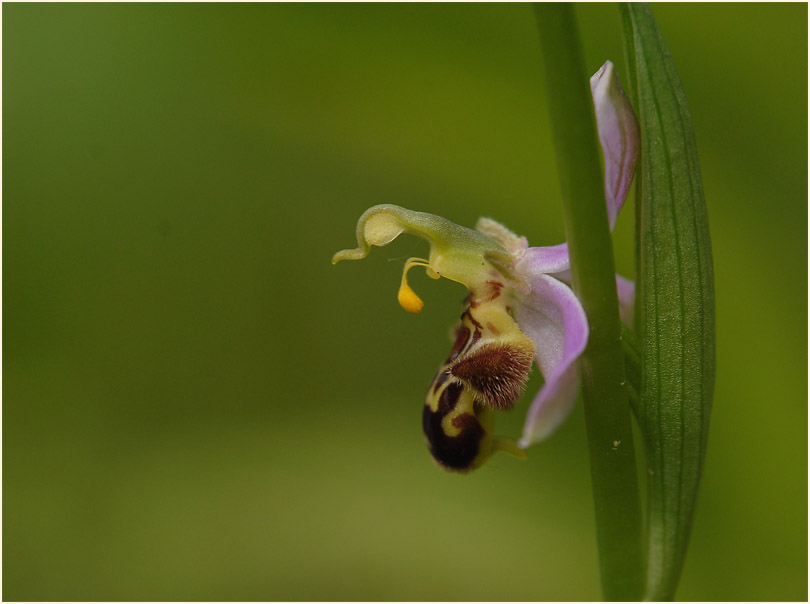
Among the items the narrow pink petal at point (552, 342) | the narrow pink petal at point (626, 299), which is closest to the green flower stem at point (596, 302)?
the narrow pink petal at point (552, 342)

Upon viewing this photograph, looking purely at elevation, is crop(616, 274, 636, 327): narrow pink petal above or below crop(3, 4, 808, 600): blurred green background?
below

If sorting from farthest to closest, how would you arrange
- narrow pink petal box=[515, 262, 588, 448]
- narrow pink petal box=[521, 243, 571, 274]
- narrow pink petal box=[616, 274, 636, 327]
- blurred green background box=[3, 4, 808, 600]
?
1. blurred green background box=[3, 4, 808, 600]
2. narrow pink petal box=[616, 274, 636, 327]
3. narrow pink petal box=[521, 243, 571, 274]
4. narrow pink petal box=[515, 262, 588, 448]

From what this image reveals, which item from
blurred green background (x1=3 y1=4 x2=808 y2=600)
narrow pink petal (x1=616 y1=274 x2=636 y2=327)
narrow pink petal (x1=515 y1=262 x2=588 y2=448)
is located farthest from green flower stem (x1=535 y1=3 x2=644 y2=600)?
blurred green background (x1=3 y1=4 x2=808 y2=600)

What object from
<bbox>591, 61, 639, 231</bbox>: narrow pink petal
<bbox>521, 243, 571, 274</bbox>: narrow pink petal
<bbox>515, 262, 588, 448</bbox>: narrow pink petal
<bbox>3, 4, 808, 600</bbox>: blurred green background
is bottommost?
<bbox>515, 262, 588, 448</bbox>: narrow pink petal

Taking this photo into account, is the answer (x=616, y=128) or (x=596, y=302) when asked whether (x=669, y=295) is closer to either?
(x=596, y=302)

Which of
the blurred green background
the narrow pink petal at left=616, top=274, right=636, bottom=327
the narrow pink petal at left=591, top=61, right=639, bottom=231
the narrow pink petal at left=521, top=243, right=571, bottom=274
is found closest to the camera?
the narrow pink petal at left=591, top=61, right=639, bottom=231

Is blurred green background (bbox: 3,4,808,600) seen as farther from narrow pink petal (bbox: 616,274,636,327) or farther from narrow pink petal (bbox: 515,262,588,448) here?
narrow pink petal (bbox: 515,262,588,448)

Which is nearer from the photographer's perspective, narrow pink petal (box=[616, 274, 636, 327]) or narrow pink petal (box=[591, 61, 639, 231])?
narrow pink petal (box=[591, 61, 639, 231])
